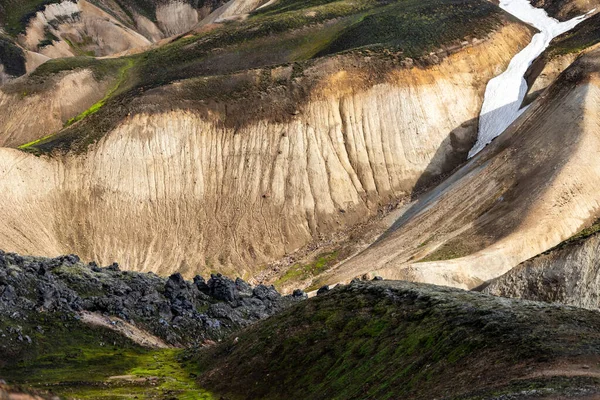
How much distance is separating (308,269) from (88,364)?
40365mm

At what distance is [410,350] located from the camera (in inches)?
1104

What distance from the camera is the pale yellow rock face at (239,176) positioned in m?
81.8

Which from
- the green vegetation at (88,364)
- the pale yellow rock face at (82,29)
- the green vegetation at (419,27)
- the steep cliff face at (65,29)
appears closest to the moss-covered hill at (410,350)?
the green vegetation at (88,364)

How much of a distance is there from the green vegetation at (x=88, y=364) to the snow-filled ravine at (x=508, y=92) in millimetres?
56878

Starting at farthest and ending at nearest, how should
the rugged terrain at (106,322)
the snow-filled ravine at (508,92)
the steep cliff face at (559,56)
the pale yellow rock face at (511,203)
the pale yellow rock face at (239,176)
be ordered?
1. the snow-filled ravine at (508,92)
2. the steep cliff face at (559,56)
3. the pale yellow rock face at (239,176)
4. the pale yellow rock face at (511,203)
5. the rugged terrain at (106,322)

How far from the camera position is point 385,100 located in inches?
3733

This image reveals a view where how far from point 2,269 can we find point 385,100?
5663 cm

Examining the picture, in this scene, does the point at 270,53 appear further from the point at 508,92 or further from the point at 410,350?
the point at 410,350

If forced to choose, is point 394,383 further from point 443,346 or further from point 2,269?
point 2,269

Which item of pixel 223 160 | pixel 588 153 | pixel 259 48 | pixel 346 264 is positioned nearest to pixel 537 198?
pixel 588 153

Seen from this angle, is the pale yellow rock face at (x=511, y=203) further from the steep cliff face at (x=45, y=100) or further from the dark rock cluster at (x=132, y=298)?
the steep cliff face at (x=45, y=100)

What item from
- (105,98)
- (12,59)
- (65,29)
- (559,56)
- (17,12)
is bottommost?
(559,56)

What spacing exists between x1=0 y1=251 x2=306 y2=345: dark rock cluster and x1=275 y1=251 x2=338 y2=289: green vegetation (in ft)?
67.2

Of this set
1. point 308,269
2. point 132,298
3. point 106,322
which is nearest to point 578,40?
point 308,269
